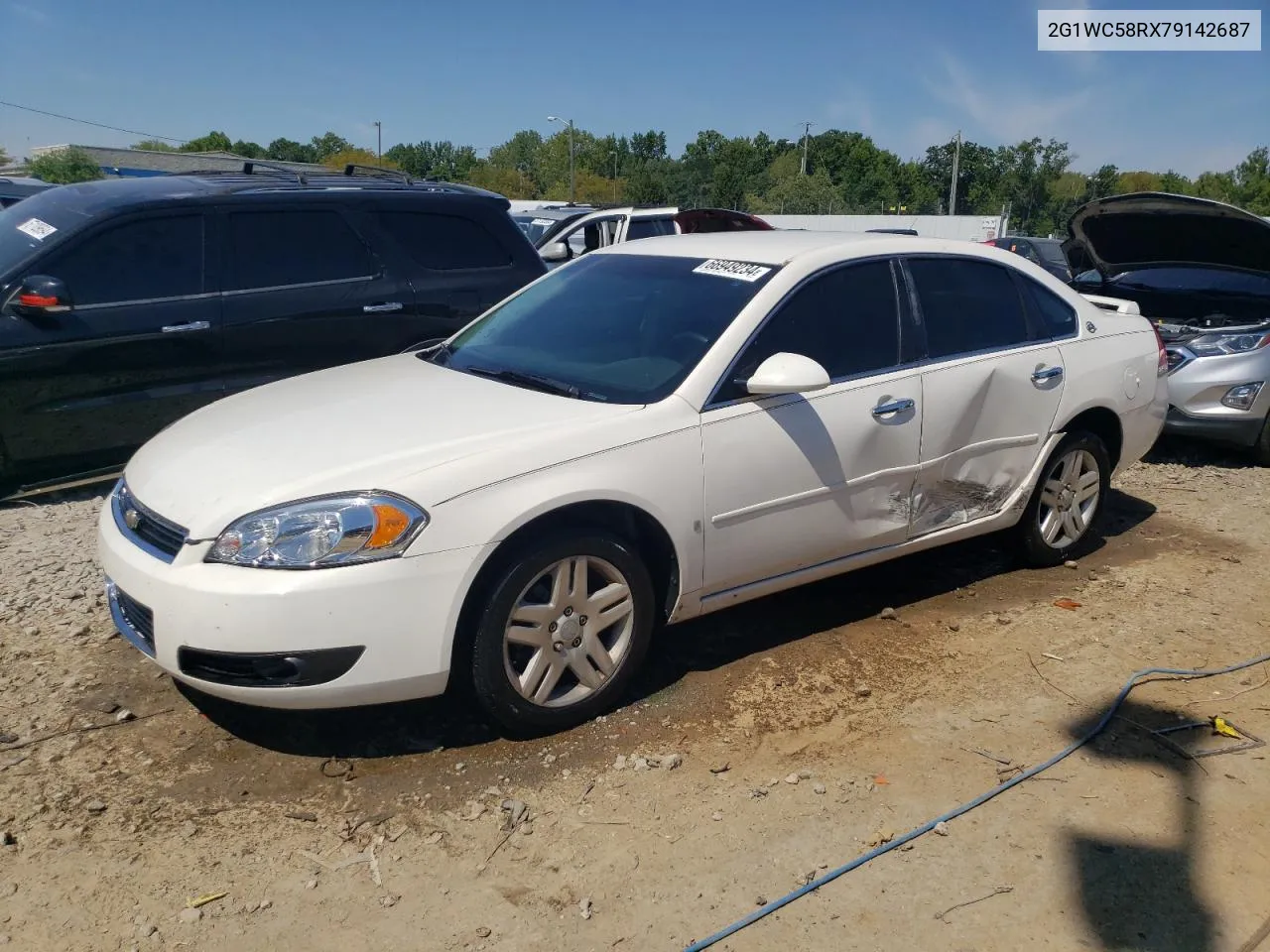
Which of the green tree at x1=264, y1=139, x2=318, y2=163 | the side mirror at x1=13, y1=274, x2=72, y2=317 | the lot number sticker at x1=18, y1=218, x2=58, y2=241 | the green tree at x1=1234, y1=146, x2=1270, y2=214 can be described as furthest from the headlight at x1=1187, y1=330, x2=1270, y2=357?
the green tree at x1=264, y1=139, x2=318, y2=163

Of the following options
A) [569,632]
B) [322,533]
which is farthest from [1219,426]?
[322,533]

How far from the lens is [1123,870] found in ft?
9.65

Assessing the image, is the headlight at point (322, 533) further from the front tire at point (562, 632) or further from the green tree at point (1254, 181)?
the green tree at point (1254, 181)

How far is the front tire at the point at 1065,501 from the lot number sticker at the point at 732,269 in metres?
1.85

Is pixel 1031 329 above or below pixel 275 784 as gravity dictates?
above

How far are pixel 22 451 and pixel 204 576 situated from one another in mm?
3027

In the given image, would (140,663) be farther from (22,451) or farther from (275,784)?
(22,451)

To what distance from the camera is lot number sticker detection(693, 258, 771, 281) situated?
4.18 meters

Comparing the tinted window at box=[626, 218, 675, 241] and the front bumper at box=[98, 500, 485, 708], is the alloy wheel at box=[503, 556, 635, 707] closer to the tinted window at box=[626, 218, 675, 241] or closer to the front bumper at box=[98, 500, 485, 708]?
the front bumper at box=[98, 500, 485, 708]

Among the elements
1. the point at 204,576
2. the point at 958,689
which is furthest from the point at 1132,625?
the point at 204,576

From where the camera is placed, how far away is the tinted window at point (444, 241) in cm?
677

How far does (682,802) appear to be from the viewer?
3.23 meters

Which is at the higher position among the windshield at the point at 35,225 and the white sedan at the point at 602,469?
the windshield at the point at 35,225

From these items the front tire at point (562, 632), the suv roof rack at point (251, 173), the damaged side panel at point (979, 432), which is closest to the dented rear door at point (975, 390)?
the damaged side panel at point (979, 432)
